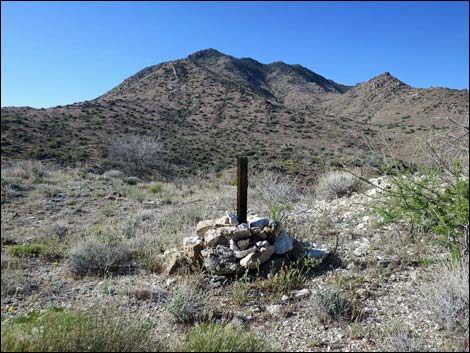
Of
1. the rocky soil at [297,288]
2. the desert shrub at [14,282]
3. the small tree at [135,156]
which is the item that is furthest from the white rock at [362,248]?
the small tree at [135,156]

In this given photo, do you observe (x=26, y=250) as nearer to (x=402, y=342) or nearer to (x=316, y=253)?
(x=316, y=253)

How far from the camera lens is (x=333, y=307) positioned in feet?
11.6

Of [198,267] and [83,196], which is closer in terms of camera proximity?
[198,267]

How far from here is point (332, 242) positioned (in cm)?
545

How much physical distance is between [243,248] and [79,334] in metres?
2.51

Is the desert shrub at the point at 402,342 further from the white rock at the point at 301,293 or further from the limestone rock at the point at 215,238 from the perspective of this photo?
the limestone rock at the point at 215,238

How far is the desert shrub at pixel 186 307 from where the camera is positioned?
3.53m

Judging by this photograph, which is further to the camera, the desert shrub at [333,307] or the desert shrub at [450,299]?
the desert shrub at [333,307]

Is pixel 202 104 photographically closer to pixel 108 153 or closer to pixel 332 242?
pixel 108 153

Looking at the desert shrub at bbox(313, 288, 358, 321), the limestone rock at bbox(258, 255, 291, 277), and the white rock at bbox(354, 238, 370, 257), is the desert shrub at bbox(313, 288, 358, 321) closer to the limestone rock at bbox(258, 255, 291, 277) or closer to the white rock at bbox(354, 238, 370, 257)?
the limestone rock at bbox(258, 255, 291, 277)

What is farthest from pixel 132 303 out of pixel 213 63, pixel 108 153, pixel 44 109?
pixel 213 63

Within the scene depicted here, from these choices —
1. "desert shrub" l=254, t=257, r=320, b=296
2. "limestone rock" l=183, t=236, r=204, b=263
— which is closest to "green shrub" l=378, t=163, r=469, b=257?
"desert shrub" l=254, t=257, r=320, b=296

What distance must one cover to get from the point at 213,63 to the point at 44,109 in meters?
53.2

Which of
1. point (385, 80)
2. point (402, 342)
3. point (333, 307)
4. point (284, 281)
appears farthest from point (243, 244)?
point (385, 80)
